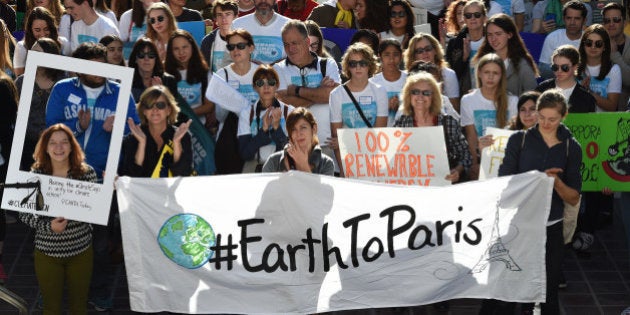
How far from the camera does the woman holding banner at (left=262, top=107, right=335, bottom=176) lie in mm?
9008

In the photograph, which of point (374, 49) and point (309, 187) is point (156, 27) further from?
point (309, 187)

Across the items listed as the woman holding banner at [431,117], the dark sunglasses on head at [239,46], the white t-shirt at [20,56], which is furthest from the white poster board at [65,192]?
the white t-shirt at [20,56]

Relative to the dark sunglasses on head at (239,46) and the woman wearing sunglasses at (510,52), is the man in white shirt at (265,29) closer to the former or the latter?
the dark sunglasses on head at (239,46)

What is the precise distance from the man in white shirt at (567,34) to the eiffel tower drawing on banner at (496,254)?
3.49 meters

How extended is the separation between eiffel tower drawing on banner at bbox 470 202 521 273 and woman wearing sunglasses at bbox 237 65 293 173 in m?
1.99

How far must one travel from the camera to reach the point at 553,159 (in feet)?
28.7

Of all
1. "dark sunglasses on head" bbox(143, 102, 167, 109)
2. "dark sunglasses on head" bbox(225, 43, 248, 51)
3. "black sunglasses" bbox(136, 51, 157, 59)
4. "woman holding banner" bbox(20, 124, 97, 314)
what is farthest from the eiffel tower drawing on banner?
"black sunglasses" bbox(136, 51, 157, 59)

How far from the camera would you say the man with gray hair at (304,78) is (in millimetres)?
10684

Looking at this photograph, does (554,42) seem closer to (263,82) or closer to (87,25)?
(263,82)

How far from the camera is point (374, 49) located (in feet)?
38.2

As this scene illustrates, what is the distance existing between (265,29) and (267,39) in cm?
11

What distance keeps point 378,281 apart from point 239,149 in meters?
1.98

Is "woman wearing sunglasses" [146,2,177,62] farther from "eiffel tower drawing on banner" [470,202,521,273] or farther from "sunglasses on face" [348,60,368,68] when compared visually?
"eiffel tower drawing on banner" [470,202,521,273]

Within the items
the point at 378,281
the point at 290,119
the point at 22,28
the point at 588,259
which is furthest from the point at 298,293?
the point at 22,28
